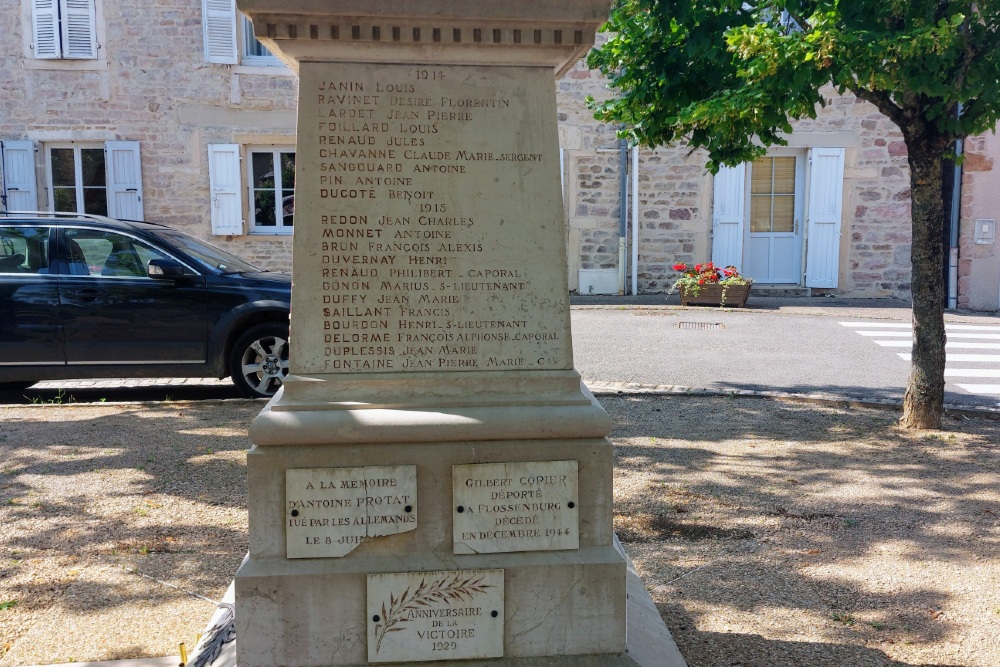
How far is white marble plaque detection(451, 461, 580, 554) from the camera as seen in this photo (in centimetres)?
281

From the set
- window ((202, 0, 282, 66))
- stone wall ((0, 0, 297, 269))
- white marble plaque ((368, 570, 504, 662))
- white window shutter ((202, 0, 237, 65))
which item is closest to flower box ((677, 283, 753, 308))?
stone wall ((0, 0, 297, 269))

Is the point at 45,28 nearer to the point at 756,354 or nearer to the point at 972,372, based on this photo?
the point at 756,354

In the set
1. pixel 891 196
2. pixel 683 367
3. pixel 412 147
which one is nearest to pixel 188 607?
pixel 412 147

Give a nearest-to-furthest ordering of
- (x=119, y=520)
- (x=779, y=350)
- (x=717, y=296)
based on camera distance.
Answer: (x=119, y=520), (x=779, y=350), (x=717, y=296)

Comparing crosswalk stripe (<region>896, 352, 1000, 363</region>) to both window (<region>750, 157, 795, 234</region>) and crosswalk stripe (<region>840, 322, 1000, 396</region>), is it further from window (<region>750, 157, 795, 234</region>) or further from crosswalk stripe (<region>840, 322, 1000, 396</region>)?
window (<region>750, 157, 795, 234</region>)

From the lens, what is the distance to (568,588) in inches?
111

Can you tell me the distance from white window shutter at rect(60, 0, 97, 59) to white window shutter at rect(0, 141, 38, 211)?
1.52 m

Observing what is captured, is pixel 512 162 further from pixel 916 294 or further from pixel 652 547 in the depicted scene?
pixel 916 294

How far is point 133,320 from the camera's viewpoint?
299 inches

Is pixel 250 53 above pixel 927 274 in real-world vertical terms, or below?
above

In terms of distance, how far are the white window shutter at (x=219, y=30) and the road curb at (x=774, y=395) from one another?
9047 mm

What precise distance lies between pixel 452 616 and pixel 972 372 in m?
7.92

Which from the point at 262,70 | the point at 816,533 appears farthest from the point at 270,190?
the point at 816,533

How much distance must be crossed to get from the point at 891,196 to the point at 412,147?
46.0 feet
